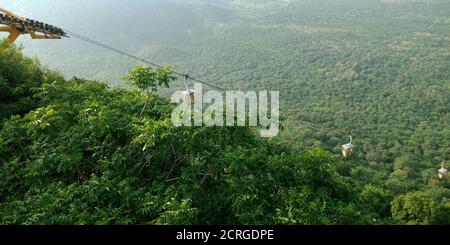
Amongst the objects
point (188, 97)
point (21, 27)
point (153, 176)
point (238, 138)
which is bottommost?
point (153, 176)

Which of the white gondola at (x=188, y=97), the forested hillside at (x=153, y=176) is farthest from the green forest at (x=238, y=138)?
the white gondola at (x=188, y=97)

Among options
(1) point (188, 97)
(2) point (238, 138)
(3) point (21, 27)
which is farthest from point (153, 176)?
(3) point (21, 27)

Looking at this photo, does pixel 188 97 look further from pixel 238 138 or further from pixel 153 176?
pixel 153 176

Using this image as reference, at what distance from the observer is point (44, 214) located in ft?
12.6

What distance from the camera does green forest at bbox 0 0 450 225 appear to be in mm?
4230

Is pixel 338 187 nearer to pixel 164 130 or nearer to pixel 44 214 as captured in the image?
pixel 164 130

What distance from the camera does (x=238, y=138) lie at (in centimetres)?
579

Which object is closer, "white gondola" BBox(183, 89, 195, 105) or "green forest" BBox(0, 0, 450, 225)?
"green forest" BBox(0, 0, 450, 225)

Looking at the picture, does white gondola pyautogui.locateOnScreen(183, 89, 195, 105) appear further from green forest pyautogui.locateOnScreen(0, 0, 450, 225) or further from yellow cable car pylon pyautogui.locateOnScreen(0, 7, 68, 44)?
yellow cable car pylon pyautogui.locateOnScreen(0, 7, 68, 44)

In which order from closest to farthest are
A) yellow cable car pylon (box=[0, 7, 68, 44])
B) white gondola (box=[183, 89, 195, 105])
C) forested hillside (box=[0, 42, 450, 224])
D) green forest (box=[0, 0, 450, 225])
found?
forested hillside (box=[0, 42, 450, 224]) → green forest (box=[0, 0, 450, 225]) → white gondola (box=[183, 89, 195, 105]) → yellow cable car pylon (box=[0, 7, 68, 44])

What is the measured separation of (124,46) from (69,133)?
106066 millimetres

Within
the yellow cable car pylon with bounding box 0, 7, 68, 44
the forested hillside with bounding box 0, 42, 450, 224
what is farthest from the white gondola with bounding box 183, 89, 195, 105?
the yellow cable car pylon with bounding box 0, 7, 68, 44

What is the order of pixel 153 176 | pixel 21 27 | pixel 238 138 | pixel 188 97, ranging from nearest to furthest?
pixel 153 176, pixel 238 138, pixel 188 97, pixel 21 27

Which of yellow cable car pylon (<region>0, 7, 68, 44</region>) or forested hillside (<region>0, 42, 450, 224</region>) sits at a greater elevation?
yellow cable car pylon (<region>0, 7, 68, 44</region>)
